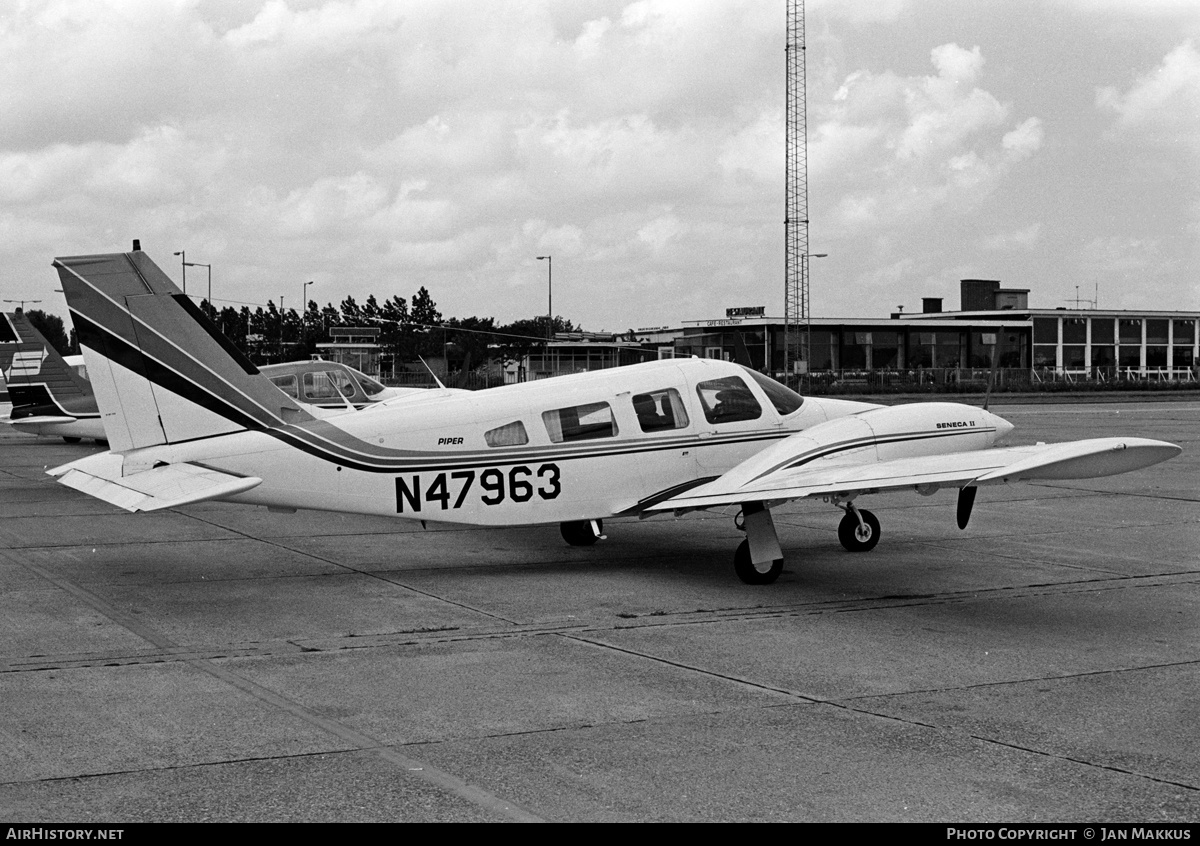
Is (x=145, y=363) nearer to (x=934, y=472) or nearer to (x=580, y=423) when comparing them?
(x=580, y=423)

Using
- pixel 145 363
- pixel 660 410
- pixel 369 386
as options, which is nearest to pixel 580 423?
pixel 660 410

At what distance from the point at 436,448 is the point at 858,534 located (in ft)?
17.1

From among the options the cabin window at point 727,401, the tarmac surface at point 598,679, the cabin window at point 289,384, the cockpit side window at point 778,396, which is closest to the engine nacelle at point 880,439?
the cockpit side window at point 778,396

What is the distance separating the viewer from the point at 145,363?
12.6 meters

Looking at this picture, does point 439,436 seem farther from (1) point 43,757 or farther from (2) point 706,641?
(1) point 43,757

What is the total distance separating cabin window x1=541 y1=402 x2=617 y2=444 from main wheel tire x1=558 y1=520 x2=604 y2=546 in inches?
84.1

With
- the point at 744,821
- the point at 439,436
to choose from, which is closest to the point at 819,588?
the point at 439,436

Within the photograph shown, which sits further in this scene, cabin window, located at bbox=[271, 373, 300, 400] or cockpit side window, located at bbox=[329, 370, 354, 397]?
cockpit side window, located at bbox=[329, 370, 354, 397]

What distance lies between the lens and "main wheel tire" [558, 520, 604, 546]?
15.0 m

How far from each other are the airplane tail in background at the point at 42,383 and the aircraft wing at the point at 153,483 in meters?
20.9

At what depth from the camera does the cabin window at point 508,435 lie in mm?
12820

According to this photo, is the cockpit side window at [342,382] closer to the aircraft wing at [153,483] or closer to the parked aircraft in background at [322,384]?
the parked aircraft in background at [322,384]

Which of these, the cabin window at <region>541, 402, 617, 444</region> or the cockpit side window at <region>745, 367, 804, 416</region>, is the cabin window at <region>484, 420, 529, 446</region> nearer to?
the cabin window at <region>541, 402, 617, 444</region>

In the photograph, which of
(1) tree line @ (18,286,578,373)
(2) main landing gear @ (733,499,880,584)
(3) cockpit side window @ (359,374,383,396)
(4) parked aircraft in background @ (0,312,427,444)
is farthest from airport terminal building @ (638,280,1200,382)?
(2) main landing gear @ (733,499,880,584)
